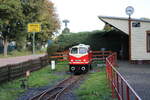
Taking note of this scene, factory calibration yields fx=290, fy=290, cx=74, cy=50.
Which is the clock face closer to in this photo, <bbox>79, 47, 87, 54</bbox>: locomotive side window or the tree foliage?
<bbox>79, 47, 87, 54</bbox>: locomotive side window

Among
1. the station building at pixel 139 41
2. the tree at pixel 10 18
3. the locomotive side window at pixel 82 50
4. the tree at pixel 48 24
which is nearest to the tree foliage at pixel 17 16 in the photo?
the tree at pixel 10 18

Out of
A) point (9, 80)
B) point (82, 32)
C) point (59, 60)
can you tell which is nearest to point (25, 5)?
point (82, 32)

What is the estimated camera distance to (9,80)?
661 inches

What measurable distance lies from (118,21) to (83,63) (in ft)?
17.7

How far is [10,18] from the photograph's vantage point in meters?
45.3

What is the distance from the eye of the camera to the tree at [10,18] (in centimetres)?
4353

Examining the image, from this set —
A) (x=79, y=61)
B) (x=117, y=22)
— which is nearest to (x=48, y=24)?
(x=117, y=22)

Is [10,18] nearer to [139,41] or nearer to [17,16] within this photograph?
[17,16]

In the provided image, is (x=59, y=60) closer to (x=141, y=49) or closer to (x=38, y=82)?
(x=141, y=49)

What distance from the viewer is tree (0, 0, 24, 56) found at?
4353cm

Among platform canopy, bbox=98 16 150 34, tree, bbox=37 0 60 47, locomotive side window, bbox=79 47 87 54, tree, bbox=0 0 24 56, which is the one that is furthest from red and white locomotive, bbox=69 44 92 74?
tree, bbox=37 0 60 47

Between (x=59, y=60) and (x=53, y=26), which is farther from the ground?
(x=53, y=26)

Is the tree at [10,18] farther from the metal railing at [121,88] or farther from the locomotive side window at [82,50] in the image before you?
the metal railing at [121,88]

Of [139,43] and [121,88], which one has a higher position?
[139,43]
